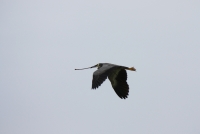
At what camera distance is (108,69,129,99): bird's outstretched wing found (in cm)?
2689

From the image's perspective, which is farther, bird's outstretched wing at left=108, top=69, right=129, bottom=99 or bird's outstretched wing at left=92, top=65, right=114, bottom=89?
bird's outstretched wing at left=108, top=69, right=129, bottom=99

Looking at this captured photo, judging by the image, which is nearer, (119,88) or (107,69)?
(107,69)

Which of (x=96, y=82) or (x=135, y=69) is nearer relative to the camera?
(x=96, y=82)

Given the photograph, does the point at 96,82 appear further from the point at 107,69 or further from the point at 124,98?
the point at 124,98

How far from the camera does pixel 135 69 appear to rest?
88.3 feet

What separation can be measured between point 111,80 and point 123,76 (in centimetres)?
87

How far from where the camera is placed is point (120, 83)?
2719 cm

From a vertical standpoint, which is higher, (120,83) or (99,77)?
(99,77)

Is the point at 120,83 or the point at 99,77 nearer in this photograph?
Result: the point at 99,77

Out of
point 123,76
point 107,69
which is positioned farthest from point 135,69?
point 107,69

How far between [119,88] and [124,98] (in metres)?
0.70

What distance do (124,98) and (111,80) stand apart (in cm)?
152

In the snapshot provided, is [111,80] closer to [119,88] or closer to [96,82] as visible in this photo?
[119,88]

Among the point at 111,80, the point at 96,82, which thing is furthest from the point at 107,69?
the point at 111,80
